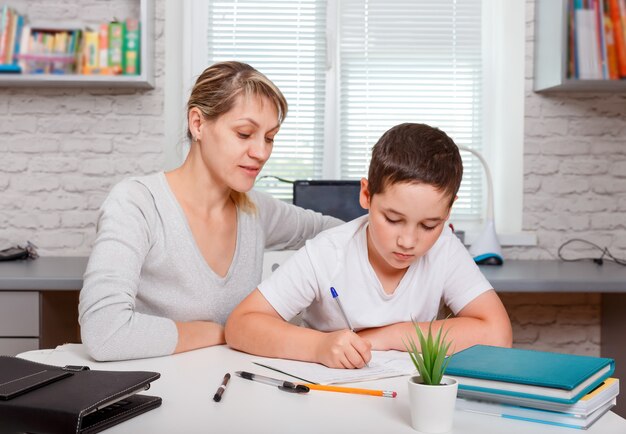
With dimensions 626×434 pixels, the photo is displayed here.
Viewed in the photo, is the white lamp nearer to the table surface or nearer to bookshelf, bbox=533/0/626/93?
the table surface

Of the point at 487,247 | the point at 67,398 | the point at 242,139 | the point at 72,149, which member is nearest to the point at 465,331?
the point at 242,139

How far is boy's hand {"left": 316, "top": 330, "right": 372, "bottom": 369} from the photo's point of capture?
3.98 ft

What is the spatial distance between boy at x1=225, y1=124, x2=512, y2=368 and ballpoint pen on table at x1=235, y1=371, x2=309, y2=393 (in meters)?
0.14

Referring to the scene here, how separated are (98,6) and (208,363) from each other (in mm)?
2266

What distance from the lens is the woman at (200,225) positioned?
1438 mm

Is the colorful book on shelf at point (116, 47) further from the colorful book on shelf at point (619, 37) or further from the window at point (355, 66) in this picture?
the colorful book on shelf at point (619, 37)

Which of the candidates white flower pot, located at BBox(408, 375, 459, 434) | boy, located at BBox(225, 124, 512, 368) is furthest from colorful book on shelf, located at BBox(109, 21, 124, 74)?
white flower pot, located at BBox(408, 375, 459, 434)

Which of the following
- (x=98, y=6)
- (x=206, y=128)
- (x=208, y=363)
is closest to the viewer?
(x=208, y=363)

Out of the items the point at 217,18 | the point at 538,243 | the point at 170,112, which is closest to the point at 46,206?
the point at 170,112

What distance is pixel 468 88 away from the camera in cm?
326

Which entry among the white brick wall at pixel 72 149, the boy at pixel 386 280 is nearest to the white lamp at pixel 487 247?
the boy at pixel 386 280

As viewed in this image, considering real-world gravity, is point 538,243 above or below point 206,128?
below

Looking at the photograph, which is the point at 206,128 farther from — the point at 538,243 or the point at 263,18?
the point at 538,243

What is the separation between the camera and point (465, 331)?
1.39 m
